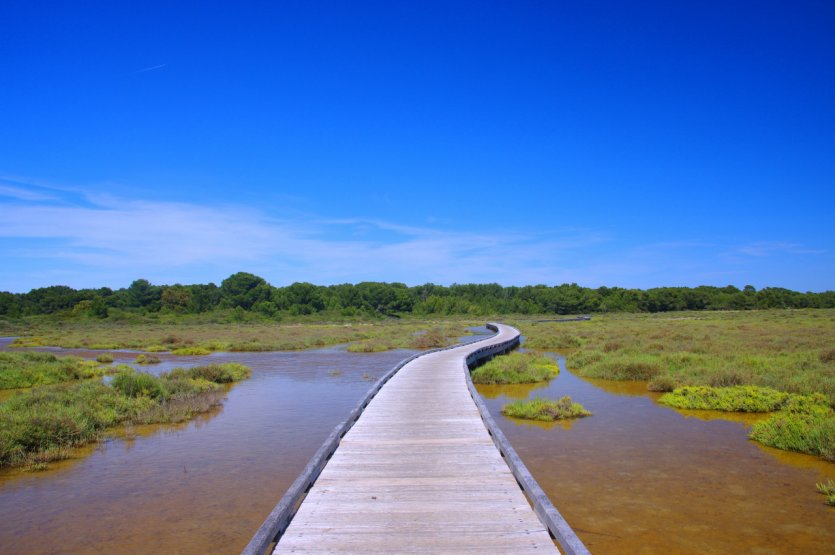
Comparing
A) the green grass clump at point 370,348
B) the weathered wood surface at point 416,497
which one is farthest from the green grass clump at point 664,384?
the green grass clump at point 370,348

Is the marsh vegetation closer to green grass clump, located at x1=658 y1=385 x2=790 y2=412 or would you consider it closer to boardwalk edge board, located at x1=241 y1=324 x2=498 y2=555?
green grass clump, located at x1=658 y1=385 x2=790 y2=412

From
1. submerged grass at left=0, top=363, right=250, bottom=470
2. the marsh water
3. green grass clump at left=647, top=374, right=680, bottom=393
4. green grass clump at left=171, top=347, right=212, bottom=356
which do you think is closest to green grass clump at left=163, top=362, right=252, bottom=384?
submerged grass at left=0, top=363, right=250, bottom=470

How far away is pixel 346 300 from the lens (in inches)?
3637

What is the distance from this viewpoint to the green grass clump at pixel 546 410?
1323 centimetres

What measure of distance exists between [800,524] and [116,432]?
43.6ft

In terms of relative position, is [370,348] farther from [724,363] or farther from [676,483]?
[676,483]

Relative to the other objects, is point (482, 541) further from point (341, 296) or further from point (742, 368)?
point (341, 296)

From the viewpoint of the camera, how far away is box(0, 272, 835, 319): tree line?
85.0 meters

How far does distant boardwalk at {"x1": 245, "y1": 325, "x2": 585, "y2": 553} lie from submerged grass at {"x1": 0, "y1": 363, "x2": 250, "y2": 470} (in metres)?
6.32

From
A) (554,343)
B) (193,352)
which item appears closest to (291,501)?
(193,352)

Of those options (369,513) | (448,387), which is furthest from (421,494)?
(448,387)

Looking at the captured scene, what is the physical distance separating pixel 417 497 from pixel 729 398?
1132 cm

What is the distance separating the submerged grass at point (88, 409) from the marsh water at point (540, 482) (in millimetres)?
540

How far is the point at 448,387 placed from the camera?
1380 centimetres
